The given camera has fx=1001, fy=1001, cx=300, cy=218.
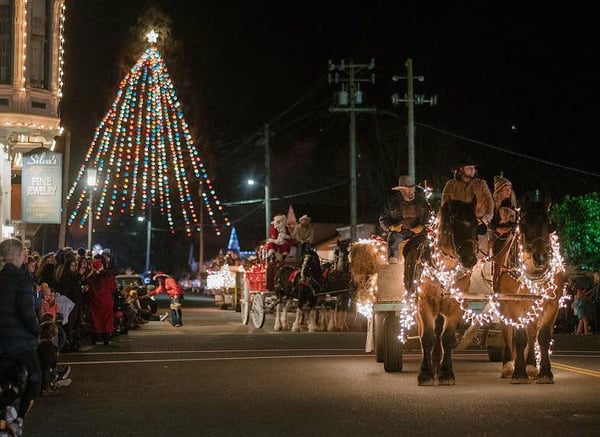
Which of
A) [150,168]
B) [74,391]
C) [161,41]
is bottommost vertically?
[74,391]

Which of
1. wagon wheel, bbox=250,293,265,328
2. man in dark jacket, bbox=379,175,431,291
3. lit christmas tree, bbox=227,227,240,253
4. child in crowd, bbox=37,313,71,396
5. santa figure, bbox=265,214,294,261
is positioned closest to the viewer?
child in crowd, bbox=37,313,71,396

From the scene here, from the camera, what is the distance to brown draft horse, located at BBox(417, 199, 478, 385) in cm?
1311

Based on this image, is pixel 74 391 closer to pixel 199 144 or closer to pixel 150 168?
pixel 150 168

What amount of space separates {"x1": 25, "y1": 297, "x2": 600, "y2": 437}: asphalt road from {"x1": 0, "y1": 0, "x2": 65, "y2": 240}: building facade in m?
11.0

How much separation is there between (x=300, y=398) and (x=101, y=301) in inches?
469

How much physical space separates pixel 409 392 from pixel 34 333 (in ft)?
17.6

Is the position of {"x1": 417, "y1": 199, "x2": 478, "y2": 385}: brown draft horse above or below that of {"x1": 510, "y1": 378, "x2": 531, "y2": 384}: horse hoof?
above

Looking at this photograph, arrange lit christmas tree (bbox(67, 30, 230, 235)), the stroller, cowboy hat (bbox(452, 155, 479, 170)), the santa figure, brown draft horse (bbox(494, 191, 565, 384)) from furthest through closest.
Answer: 1. lit christmas tree (bbox(67, 30, 230, 235))
2. the santa figure
3. cowboy hat (bbox(452, 155, 479, 170))
4. brown draft horse (bbox(494, 191, 565, 384))
5. the stroller

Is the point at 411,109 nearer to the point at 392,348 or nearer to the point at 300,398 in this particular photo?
the point at 392,348

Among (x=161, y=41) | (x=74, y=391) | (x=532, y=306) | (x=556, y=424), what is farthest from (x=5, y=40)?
(x=556, y=424)

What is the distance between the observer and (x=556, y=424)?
10.2m

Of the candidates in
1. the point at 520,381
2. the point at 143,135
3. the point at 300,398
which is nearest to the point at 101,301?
the point at 300,398

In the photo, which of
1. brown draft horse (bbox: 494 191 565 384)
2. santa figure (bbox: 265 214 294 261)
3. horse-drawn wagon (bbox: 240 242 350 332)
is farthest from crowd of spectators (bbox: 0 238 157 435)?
brown draft horse (bbox: 494 191 565 384)

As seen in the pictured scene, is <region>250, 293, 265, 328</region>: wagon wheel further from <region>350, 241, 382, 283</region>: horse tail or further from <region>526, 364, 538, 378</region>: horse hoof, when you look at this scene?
<region>526, 364, 538, 378</region>: horse hoof
